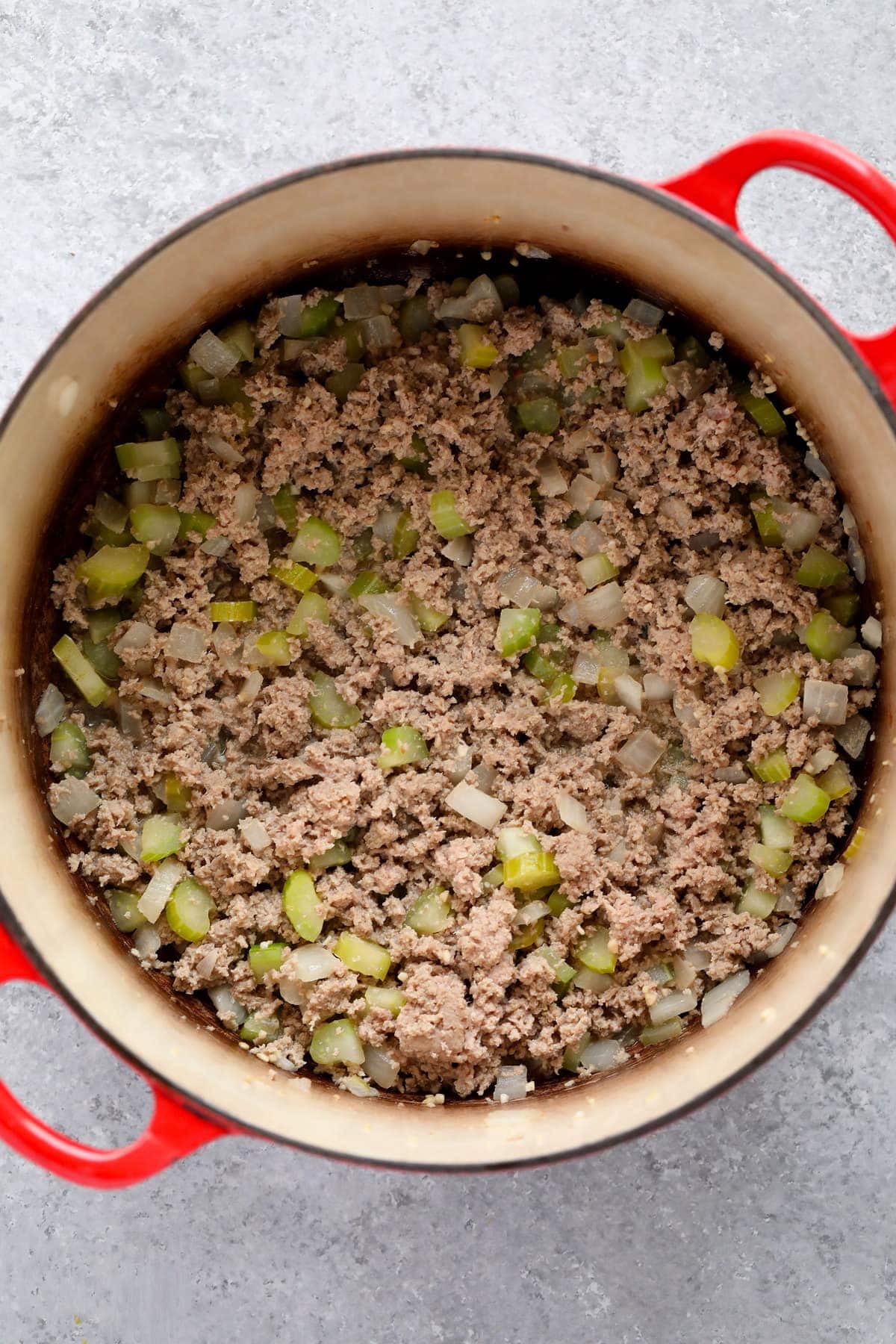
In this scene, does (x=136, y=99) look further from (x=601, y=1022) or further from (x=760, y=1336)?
(x=760, y=1336)

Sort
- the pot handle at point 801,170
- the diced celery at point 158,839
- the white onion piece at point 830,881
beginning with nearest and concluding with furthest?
the pot handle at point 801,170
the white onion piece at point 830,881
the diced celery at point 158,839

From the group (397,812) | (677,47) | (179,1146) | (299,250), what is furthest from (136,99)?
(179,1146)

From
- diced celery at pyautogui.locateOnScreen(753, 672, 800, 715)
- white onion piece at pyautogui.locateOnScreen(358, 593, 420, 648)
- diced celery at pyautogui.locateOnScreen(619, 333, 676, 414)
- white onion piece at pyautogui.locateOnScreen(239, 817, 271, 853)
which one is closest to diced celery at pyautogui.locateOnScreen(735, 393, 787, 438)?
diced celery at pyautogui.locateOnScreen(619, 333, 676, 414)

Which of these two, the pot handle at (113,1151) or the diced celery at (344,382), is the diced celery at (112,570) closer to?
the diced celery at (344,382)

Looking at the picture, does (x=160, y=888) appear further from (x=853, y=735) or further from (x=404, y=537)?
(x=853, y=735)

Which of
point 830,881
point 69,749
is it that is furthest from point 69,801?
point 830,881

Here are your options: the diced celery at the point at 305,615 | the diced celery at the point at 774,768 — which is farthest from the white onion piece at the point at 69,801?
the diced celery at the point at 774,768
